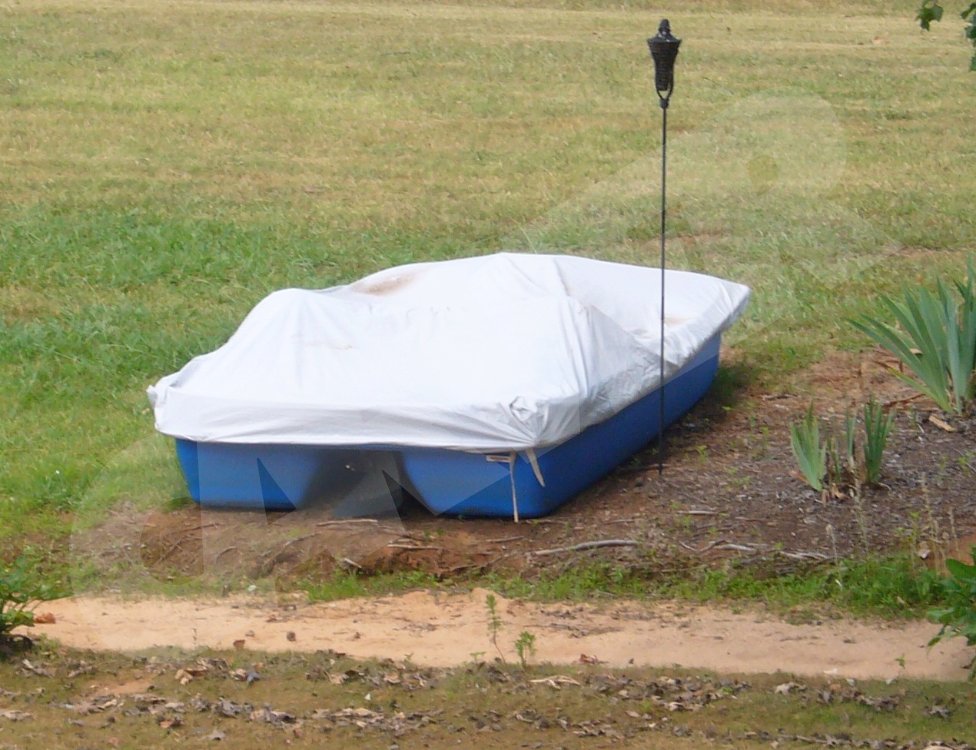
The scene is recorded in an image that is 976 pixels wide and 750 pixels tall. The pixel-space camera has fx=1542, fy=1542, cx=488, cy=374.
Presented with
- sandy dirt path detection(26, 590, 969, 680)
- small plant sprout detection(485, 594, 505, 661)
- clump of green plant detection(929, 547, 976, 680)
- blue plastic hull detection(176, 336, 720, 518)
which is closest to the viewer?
clump of green plant detection(929, 547, 976, 680)

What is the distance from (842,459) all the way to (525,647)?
1915mm

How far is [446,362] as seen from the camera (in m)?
6.46

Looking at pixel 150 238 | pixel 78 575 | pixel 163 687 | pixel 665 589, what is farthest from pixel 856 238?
pixel 163 687

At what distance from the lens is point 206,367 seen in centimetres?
669

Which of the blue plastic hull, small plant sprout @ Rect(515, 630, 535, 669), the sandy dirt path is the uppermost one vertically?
the blue plastic hull

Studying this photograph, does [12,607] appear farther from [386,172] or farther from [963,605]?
[386,172]

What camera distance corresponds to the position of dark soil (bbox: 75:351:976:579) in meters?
6.04

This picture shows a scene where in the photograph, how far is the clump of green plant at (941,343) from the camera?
22.5ft

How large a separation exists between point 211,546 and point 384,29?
16.7 m

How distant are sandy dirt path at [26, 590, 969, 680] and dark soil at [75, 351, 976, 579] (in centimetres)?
31

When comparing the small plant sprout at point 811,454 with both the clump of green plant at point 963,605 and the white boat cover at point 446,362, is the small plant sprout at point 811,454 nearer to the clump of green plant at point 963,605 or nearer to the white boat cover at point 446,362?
the white boat cover at point 446,362

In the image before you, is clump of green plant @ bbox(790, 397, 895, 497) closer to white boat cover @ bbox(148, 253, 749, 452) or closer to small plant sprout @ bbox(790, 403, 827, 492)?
small plant sprout @ bbox(790, 403, 827, 492)

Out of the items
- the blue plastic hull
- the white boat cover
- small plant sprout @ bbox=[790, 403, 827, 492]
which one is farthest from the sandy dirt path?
small plant sprout @ bbox=[790, 403, 827, 492]

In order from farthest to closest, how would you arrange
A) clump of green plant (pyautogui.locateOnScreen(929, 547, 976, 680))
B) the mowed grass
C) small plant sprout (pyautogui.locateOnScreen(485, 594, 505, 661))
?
the mowed grass < small plant sprout (pyautogui.locateOnScreen(485, 594, 505, 661)) < clump of green plant (pyautogui.locateOnScreen(929, 547, 976, 680))
